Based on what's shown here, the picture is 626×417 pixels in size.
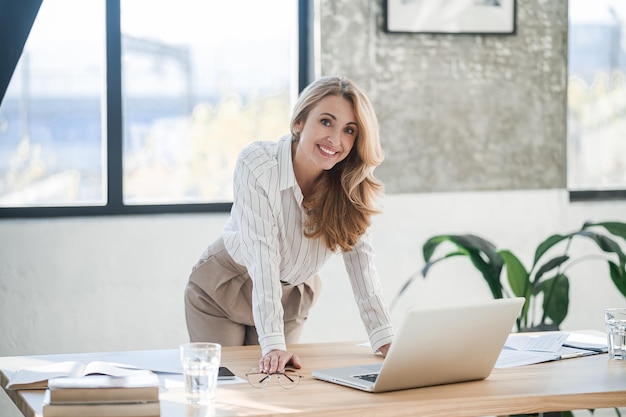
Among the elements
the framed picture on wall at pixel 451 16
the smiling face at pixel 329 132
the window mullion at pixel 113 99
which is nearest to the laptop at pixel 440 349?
the smiling face at pixel 329 132

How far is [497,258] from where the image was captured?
A: 342cm

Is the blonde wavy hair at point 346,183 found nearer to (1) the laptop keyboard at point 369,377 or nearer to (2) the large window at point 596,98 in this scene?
(1) the laptop keyboard at point 369,377

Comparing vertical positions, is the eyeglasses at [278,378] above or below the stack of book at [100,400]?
below

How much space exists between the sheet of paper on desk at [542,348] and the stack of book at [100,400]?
2.95ft

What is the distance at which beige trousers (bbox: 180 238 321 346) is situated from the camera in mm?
2781

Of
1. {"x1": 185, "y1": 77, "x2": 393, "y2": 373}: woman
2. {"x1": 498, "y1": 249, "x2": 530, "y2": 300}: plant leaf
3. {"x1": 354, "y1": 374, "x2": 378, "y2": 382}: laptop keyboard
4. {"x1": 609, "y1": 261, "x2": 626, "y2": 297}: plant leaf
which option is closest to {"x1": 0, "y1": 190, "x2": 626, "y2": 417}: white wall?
{"x1": 498, "y1": 249, "x2": 530, "y2": 300}: plant leaf

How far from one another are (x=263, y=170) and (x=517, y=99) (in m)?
2.11

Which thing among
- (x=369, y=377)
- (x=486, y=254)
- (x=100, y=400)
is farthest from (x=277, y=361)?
(x=486, y=254)

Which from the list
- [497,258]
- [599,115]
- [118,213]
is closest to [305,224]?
[497,258]

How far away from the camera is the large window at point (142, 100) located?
3.83 metres

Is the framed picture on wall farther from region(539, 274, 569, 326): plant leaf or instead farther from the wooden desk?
the wooden desk

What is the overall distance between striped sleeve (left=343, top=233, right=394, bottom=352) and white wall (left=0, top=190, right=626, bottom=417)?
150 cm

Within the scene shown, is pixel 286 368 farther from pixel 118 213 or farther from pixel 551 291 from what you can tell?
pixel 118 213

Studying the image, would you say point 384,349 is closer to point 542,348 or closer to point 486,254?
point 542,348
